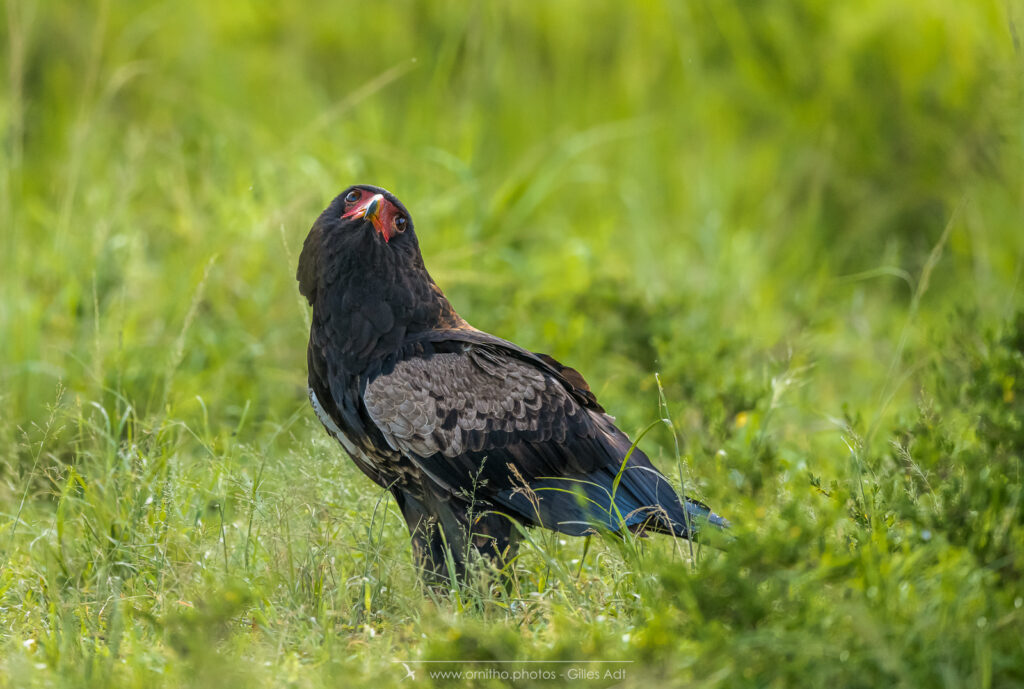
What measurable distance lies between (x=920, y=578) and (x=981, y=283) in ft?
13.4

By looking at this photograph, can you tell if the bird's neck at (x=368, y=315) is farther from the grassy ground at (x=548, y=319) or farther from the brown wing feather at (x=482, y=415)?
the grassy ground at (x=548, y=319)

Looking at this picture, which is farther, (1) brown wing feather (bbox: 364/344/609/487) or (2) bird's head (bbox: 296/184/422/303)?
(2) bird's head (bbox: 296/184/422/303)

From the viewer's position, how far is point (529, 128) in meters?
6.95

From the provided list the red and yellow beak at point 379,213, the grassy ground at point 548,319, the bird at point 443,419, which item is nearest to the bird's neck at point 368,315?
the bird at point 443,419

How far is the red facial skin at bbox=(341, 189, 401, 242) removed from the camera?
3.29 metres

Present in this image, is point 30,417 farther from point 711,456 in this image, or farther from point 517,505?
point 711,456

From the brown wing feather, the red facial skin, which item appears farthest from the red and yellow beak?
the brown wing feather

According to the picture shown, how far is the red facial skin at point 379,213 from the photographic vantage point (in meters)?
3.29

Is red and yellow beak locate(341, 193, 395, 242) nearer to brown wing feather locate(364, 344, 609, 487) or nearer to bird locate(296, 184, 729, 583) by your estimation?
bird locate(296, 184, 729, 583)

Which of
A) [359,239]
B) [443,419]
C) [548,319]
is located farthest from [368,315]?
[548,319]

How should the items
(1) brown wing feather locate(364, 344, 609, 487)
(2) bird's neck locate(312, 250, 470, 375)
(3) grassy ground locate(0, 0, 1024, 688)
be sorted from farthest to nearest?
(2) bird's neck locate(312, 250, 470, 375)
(1) brown wing feather locate(364, 344, 609, 487)
(3) grassy ground locate(0, 0, 1024, 688)

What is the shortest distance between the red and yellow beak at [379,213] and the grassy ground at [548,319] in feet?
2.17

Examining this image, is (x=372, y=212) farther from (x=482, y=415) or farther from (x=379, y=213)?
(x=482, y=415)

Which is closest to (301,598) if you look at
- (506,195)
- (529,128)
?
(506,195)
